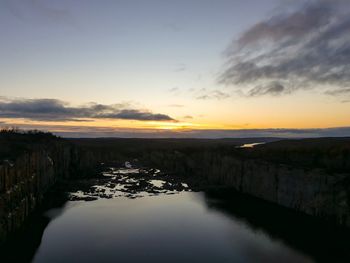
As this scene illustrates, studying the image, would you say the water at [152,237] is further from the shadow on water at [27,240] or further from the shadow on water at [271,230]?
the shadow on water at [271,230]

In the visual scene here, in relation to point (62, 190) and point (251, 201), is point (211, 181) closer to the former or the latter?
point (251, 201)

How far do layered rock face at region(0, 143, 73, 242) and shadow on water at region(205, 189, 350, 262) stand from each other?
22.4 meters

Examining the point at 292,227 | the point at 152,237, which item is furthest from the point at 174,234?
the point at 292,227

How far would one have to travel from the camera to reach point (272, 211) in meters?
47.0

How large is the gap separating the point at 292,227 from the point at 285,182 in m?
11.8

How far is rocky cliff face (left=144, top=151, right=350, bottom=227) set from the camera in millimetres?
40344

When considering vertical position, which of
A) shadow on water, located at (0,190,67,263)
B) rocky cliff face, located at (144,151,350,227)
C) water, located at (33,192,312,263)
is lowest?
water, located at (33,192,312,263)

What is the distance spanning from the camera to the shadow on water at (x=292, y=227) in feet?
105

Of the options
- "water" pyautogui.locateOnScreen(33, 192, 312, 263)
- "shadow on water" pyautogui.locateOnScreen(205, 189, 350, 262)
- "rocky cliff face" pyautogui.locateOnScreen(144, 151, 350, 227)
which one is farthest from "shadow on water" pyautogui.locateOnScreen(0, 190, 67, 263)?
"rocky cliff face" pyautogui.locateOnScreen(144, 151, 350, 227)

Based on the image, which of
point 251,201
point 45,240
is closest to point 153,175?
point 251,201

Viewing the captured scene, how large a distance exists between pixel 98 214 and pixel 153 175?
40.4 meters

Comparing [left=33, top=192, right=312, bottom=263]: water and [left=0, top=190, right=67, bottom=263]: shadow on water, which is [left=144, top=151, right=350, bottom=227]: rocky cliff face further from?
[left=0, top=190, right=67, bottom=263]: shadow on water

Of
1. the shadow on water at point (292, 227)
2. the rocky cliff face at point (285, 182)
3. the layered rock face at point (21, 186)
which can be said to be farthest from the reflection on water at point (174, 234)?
the rocky cliff face at point (285, 182)

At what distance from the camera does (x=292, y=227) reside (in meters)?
39.0
